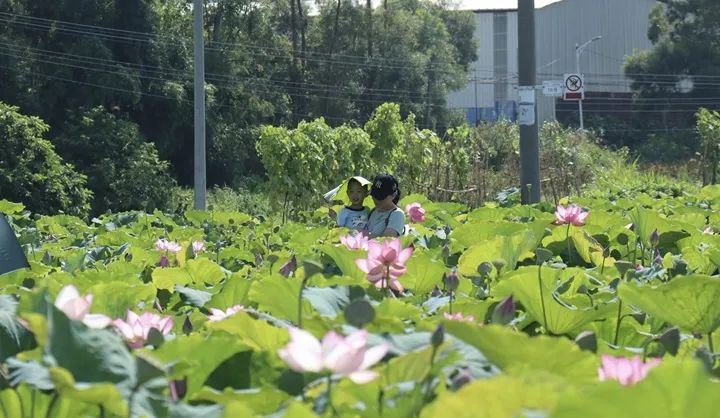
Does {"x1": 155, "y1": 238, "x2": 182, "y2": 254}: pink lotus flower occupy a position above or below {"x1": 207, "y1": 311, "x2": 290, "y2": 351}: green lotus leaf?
below

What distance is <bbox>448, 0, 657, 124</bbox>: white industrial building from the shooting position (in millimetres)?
54344

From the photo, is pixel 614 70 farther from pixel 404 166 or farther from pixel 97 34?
pixel 404 166

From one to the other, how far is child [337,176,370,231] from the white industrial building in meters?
47.0

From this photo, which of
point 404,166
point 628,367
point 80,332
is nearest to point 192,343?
point 80,332

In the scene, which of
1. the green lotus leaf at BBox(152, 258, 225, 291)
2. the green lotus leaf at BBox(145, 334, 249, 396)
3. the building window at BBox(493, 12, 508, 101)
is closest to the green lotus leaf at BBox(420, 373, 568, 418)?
the green lotus leaf at BBox(145, 334, 249, 396)

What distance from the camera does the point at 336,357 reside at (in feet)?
3.06

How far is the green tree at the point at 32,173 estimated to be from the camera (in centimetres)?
2166

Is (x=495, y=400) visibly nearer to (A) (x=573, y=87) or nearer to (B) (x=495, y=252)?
(B) (x=495, y=252)

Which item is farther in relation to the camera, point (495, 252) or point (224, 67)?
point (224, 67)

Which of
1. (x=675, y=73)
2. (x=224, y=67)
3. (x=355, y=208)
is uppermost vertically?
(x=224, y=67)

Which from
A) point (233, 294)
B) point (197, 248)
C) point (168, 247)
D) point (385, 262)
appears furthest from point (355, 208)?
point (385, 262)

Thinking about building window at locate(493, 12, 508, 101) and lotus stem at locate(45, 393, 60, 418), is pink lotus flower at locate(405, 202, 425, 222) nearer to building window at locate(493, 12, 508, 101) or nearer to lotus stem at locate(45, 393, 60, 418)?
lotus stem at locate(45, 393, 60, 418)

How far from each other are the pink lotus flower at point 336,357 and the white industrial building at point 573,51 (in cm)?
5223

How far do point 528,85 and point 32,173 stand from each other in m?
14.5
